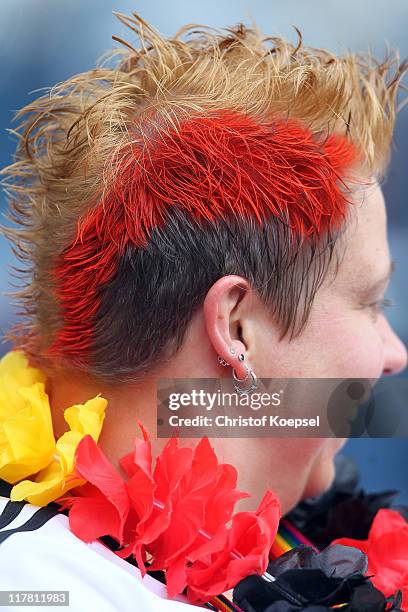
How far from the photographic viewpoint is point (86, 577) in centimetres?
90

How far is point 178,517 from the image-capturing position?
0.94 meters

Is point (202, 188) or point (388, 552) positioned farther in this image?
point (388, 552)

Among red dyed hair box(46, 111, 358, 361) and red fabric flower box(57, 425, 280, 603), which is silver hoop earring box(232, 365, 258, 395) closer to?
red fabric flower box(57, 425, 280, 603)

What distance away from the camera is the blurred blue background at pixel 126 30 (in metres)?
1.28

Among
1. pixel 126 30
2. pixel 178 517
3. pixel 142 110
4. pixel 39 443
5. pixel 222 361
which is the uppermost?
pixel 126 30

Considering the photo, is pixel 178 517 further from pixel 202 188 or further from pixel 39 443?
pixel 202 188

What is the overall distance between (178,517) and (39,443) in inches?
9.4

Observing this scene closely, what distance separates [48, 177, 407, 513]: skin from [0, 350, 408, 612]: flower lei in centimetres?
7

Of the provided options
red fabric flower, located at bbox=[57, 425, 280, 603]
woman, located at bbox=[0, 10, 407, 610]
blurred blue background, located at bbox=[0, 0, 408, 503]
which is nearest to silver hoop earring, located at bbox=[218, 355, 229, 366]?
woman, located at bbox=[0, 10, 407, 610]

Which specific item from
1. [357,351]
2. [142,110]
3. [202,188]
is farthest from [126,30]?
[357,351]

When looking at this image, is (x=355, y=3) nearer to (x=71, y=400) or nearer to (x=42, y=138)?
(x=42, y=138)

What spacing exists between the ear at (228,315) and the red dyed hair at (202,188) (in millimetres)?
101

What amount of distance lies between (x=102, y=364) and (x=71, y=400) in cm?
9

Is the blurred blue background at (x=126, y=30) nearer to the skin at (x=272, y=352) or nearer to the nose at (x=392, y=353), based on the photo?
the skin at (x=272, y=352)
